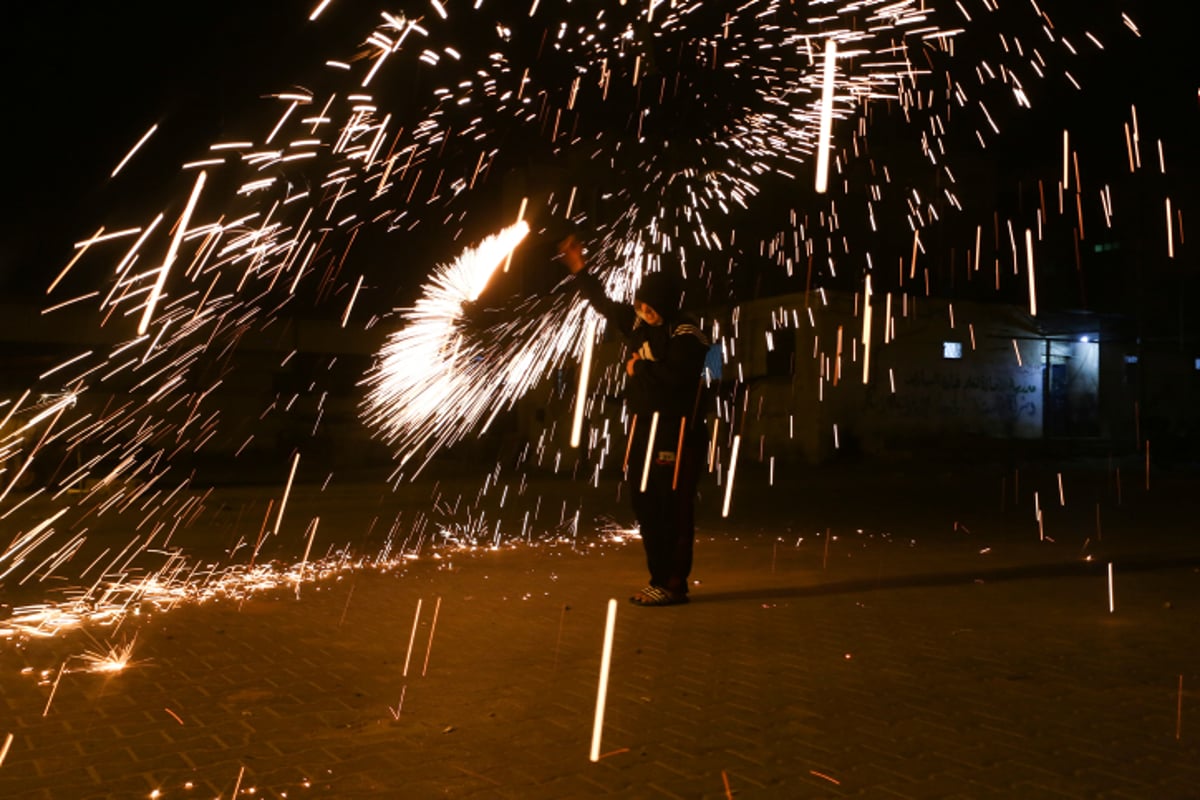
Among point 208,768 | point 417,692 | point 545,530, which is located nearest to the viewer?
point 208,768

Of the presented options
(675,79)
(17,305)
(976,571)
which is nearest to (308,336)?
(17,305)

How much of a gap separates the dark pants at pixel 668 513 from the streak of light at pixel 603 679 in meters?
0.42

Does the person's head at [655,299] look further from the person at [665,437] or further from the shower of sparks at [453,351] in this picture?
the shower of sparks at [453,351]

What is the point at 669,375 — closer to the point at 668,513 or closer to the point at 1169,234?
the point at 668,513

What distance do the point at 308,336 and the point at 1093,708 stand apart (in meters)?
26.5

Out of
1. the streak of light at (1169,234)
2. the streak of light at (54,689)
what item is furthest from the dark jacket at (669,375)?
the streak of light at (1169,234)

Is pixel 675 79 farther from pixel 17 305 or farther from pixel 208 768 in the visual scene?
pixel 17 305

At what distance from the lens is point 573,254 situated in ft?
23.3

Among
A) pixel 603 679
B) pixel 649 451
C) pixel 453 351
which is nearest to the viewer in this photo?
pixel 603 679

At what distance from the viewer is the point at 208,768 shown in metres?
3.63

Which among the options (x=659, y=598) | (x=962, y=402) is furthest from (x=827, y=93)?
(x=962, y=402)

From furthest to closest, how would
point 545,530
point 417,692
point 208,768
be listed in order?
point 545,530 → point 417,692 → point 208,768

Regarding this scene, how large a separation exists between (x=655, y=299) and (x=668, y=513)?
141cm

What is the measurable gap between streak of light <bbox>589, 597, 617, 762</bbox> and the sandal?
178 mm
